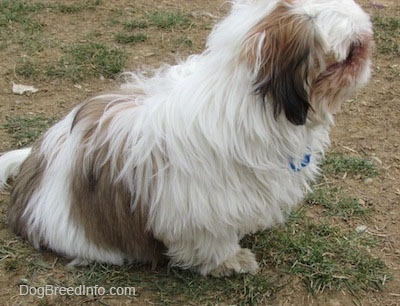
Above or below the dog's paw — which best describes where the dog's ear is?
above

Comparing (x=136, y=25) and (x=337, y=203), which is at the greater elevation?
(x=136, y=25)

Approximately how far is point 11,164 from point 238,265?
1.19 m

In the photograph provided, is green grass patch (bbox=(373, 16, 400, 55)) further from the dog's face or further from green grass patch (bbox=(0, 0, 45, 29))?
green grass patch (bbox=(0, 0, 45, 29))

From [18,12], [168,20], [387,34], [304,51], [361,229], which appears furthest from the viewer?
[18,12]

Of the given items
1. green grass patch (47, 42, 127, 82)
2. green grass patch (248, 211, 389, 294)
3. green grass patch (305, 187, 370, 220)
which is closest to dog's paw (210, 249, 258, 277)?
green grass patch (248, 211, 389, 294)

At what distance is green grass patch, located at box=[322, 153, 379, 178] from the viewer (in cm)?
319

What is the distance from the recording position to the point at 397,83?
3.89 meters

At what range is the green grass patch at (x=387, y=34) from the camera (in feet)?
13.8

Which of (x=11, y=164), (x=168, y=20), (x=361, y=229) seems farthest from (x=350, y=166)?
(x=168, y=20)

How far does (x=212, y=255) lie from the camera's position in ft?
8.03

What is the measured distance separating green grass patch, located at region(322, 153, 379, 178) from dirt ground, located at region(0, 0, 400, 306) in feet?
0.17

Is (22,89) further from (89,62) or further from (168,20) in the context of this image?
(168,20)

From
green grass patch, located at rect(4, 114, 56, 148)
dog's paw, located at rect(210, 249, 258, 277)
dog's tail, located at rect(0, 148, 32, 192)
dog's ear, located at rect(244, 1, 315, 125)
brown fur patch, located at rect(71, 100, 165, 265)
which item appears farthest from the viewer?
green grass patch, located at rect(4, 114, 56, 148)

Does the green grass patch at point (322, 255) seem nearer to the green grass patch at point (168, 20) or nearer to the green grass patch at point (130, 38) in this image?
the green grass patch at point (130, 38)
